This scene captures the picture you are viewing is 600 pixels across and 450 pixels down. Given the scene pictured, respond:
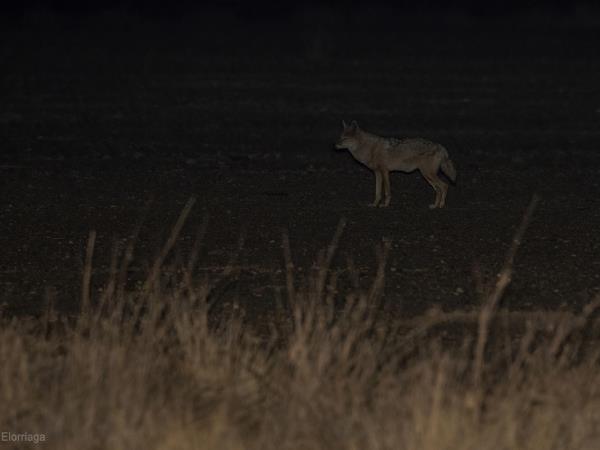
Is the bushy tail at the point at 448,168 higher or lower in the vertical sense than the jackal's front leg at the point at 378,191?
higher

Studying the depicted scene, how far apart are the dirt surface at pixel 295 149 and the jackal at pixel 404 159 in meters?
0.20

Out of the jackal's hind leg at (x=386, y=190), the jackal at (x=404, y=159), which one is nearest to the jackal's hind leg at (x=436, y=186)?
the jackal at (x=404, y=159)

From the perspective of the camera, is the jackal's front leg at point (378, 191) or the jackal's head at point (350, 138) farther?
the jackal's head at point (350, 138)

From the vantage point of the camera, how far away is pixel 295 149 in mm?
14953

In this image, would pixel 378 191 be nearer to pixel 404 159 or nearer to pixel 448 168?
pixel 404 159

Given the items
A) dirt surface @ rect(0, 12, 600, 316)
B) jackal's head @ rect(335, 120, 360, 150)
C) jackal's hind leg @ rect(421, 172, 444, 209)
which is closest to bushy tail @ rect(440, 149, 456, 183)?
jackal's hind leg @ rect(421, 172, 444, 209)

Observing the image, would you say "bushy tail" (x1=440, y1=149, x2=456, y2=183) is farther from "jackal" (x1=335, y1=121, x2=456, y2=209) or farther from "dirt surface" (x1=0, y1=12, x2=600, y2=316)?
"dirt surface" (x1=0, y1=12, x2=600, y2=316)

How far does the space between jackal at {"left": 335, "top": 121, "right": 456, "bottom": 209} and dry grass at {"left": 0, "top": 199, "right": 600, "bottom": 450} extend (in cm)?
457

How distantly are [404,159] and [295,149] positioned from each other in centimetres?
346

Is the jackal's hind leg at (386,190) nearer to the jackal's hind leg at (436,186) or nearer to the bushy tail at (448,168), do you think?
the jackal's hind leg at (436,186)

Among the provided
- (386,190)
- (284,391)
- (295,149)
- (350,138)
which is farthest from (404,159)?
(284,391)

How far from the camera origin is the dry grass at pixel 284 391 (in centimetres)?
531

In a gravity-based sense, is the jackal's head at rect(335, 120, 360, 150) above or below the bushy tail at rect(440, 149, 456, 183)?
above

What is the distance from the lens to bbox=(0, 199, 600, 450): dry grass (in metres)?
5.31
